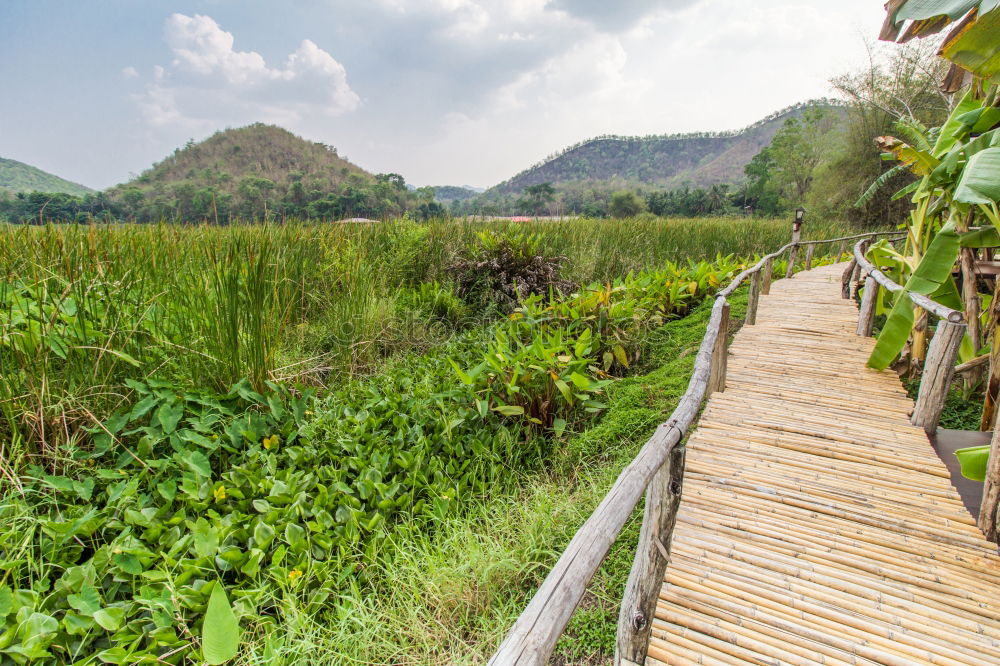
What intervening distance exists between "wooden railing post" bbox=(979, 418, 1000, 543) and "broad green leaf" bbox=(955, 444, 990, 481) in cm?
19

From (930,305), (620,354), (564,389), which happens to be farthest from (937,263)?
(564,389)

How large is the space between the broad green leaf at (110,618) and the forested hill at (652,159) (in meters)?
90.7

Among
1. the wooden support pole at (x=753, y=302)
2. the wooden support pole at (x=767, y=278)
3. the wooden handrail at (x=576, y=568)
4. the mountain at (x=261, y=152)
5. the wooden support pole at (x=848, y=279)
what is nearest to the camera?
the wooden handrail at (x=576, y=568)

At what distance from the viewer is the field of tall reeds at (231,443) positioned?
62.9 inches

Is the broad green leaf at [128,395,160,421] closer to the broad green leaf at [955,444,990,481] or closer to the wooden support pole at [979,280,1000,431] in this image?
the broad green leaf at [955,444,990,481]

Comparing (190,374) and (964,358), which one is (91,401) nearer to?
(190,374)

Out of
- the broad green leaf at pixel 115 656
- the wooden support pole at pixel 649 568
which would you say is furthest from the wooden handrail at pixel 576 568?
the broad green leaf at pixel 115 656

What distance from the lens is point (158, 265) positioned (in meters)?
2.90

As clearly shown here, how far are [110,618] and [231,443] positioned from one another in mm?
1060

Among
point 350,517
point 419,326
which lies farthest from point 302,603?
point 419,326

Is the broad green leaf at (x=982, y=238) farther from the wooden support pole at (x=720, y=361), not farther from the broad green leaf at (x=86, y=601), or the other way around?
the broad green leaf at (x=86, y=601)

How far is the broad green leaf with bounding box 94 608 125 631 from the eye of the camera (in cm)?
143

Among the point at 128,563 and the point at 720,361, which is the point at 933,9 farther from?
the point at 128,563

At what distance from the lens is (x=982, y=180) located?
188 centimetres
